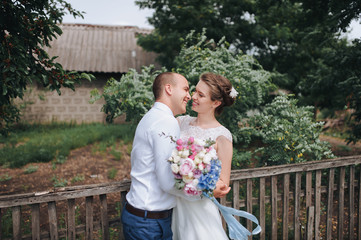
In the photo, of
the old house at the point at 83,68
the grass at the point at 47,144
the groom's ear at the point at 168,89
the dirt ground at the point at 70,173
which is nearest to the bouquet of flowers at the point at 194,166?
the groom's ear at the point at 168,89

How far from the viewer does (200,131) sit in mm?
2637

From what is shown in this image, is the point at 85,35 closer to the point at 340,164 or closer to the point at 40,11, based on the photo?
the point at 40,11

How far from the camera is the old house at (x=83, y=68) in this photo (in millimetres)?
13969

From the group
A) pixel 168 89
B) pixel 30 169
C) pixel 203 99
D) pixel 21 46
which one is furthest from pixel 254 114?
pixel 30 169

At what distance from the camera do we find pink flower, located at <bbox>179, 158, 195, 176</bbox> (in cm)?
180

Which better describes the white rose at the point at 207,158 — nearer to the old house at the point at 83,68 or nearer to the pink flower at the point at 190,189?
the pink flower at the point at 190,189

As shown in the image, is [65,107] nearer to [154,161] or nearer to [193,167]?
[154,161]

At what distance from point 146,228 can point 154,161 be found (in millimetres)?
507

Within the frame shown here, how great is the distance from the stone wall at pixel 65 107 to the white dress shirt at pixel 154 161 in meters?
12.5

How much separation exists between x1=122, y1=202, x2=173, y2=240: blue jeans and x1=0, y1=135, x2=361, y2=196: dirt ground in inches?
182

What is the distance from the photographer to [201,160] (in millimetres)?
1858

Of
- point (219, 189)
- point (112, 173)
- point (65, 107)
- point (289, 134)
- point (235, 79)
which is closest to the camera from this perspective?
point (219, 189)

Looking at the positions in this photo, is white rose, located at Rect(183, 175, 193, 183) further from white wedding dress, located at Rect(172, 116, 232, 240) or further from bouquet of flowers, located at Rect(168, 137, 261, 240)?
white wedding dress, located at Rect(172, 116, 232, 240)

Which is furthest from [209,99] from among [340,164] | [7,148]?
[7,148]
